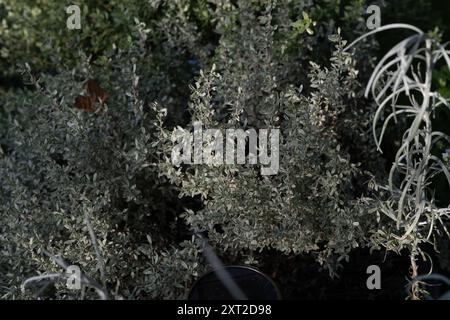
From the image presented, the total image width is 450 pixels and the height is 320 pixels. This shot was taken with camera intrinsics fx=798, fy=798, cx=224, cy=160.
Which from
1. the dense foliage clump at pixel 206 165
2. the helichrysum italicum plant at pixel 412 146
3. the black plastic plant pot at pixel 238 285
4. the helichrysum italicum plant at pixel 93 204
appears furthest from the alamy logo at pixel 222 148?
the black plastic plant pot at pixel 238 285

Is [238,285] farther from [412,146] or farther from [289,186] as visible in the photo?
[412,146]

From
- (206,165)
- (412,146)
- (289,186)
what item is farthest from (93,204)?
(412,146)

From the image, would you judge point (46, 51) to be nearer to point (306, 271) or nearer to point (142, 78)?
point (142, 78)

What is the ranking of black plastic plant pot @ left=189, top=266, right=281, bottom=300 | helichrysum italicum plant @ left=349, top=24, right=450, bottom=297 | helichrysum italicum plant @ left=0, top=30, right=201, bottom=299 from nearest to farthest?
helichrysum italicum plant @ left=349, top=24, right=450, bottom=297, black plastic plant pot @ left=189, top=266, right=281, bottom=300, helichrysum italicum plant @ left=0, top=30, right=201, bottom=299

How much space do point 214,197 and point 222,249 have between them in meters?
0.29

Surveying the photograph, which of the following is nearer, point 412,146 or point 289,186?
point 412,146

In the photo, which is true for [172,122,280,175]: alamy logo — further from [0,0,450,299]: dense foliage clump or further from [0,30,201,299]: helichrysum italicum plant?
[0,30,201,299]: helichrysum italicum plant

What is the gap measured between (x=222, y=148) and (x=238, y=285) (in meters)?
0.75

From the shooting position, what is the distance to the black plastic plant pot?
8.05ft

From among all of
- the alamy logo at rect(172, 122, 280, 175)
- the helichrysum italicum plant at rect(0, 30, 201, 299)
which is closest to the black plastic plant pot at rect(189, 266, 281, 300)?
the helichrysum italicum plant at rect(0, 30, 201, 299)

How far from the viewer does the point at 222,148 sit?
3109mm

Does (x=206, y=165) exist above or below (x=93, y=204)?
above

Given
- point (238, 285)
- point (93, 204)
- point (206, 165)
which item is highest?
point (206, 165)

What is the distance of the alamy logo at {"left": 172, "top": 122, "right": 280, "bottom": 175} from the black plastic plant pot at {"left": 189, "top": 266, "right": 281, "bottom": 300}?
65 cm
